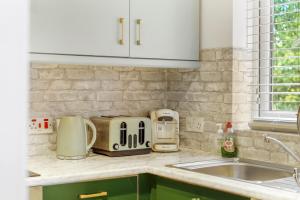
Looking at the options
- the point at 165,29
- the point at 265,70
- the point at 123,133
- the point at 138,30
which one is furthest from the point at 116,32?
the point at 265,70

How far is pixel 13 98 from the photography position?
713 millimetres

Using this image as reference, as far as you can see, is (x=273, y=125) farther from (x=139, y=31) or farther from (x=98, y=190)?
(x=98, y=190)

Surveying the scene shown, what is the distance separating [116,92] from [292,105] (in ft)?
3.46

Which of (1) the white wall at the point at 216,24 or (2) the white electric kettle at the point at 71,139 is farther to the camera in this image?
(1) the white wall at the point at 216,24

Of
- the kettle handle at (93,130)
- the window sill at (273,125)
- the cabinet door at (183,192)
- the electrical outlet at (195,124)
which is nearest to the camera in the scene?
the cabinet door at (183,192)

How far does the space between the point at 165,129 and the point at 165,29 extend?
24.2 inches

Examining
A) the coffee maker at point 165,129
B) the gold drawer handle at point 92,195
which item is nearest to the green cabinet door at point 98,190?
the gold drawer handle at point 92,195

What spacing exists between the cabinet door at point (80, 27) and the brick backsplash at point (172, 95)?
343mm

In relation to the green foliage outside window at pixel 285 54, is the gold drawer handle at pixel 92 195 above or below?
below

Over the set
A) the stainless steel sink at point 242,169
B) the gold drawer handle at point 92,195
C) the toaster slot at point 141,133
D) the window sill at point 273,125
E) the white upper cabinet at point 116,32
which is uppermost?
the white upper cabinet at point 116,32

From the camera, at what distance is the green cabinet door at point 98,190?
6.91 ft

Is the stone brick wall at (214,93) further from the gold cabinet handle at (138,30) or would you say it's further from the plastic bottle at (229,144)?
the gold cabinet handle at (138,30)

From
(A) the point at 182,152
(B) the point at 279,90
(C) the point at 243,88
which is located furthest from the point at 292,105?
(A) the point at 182,152

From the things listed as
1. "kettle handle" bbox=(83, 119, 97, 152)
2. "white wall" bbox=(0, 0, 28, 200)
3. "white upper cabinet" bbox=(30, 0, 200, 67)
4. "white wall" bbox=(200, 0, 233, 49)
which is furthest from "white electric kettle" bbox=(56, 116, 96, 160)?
"white wall" bbox=(0, 0, 28, 200)
